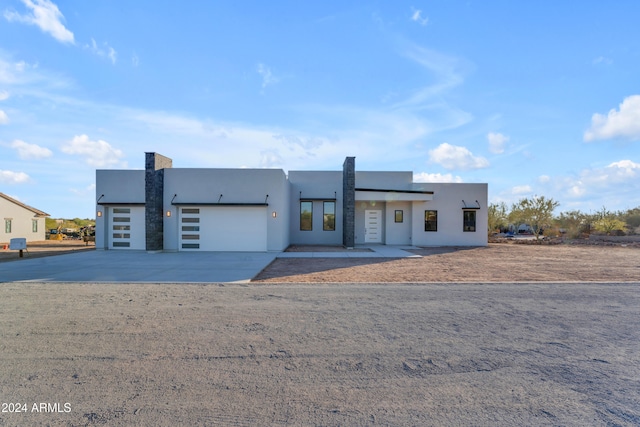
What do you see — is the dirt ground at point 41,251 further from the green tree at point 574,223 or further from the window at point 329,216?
the green tree at point 574,223

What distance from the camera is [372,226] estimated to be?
2175 centimetres

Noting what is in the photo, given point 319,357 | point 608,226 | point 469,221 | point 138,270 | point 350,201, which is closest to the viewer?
point 319,357

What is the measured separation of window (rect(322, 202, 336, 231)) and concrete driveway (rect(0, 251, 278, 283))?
799 cm

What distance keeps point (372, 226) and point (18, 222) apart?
2966cm

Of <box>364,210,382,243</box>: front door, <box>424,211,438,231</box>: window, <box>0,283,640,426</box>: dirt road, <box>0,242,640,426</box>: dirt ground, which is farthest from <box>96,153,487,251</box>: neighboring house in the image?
<box>0,283,640,426</box>: dirt road

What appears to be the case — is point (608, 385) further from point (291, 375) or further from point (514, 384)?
point (291, 375)

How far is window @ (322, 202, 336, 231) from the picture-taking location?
21.1 meters

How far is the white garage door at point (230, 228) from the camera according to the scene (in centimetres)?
1695

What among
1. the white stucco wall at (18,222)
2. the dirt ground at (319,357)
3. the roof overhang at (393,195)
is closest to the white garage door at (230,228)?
the roof overhang at (393,195)

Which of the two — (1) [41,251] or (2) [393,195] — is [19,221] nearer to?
(1) [41,251]

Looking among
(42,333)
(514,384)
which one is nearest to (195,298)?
(42,333)

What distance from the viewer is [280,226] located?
17078mm

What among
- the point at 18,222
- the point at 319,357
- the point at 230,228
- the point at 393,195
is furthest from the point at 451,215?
the point at 18,222

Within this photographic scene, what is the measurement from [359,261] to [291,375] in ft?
32.7
